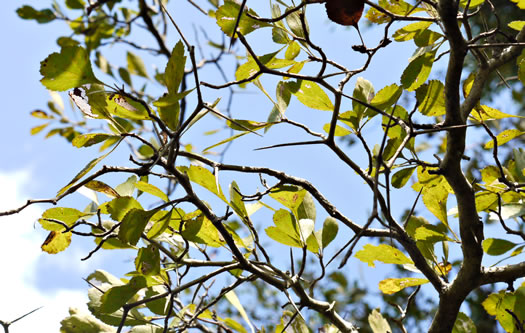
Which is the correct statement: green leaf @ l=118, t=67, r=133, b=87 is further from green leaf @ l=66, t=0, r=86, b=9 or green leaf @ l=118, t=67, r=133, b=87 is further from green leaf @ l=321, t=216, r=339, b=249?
green leaf @ l=321, t=216, r=339, b=249

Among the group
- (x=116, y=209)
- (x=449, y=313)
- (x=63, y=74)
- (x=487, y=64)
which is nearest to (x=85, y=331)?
(x=116, y=209)

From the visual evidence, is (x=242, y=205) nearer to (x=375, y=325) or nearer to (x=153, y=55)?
(x=375, y=325)

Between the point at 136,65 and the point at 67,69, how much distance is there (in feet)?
3.99

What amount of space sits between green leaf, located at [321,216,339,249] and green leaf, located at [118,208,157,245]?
239 mm

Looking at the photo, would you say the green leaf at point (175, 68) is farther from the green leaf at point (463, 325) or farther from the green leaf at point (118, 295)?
the green leaf at point (463, 325)

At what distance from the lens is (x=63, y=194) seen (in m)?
0.49

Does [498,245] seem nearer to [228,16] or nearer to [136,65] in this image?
[228,16]

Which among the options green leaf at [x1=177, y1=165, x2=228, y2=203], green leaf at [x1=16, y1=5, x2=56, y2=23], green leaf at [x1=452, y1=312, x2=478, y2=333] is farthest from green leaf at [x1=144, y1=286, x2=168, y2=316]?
green leaf at [x1=16, y1=5, x2=56, y2=23]

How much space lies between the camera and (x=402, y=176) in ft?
2.17

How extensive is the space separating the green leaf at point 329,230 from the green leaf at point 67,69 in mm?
335

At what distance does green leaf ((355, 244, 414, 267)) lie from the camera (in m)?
0.63

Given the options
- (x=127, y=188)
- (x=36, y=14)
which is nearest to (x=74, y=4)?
(x=36, y=14)

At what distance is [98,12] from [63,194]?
1743 millimetres

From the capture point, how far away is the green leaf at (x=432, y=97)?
60cm
